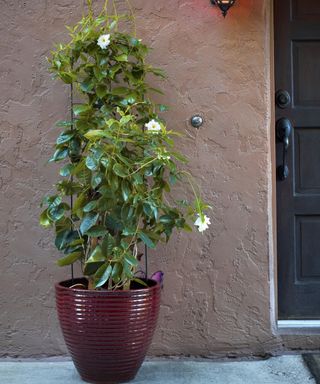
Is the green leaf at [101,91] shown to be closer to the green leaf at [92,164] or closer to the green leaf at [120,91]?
the green leaf at [120,91]

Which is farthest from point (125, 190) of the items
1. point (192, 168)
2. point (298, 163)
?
point (298, 163)

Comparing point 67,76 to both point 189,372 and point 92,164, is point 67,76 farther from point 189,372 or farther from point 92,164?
point 189,372

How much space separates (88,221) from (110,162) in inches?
13.0

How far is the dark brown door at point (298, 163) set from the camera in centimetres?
364

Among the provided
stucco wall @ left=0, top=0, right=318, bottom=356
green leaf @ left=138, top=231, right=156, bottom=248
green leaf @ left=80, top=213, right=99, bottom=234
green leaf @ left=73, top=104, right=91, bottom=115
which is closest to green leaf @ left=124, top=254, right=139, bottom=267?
green leaf @ left=138, top=231, right=156, bottom=248

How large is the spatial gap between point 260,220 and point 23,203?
1.35m

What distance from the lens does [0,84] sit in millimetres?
3496

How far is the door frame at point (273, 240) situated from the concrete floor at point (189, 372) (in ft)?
0.57

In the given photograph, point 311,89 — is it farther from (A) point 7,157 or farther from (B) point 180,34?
(A) point 7,157

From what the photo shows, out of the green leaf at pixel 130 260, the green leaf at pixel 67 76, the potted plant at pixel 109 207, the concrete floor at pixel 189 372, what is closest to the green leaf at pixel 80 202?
the potted plant at pixel 109 207

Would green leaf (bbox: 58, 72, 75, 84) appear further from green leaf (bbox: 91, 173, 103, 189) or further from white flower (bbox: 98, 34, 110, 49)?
green leaf (bbox: 91, 173, 103, 189)

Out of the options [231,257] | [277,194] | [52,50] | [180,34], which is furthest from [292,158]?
[52,50]

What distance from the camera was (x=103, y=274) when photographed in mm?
2887

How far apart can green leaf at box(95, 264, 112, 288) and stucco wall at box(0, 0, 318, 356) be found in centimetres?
63
